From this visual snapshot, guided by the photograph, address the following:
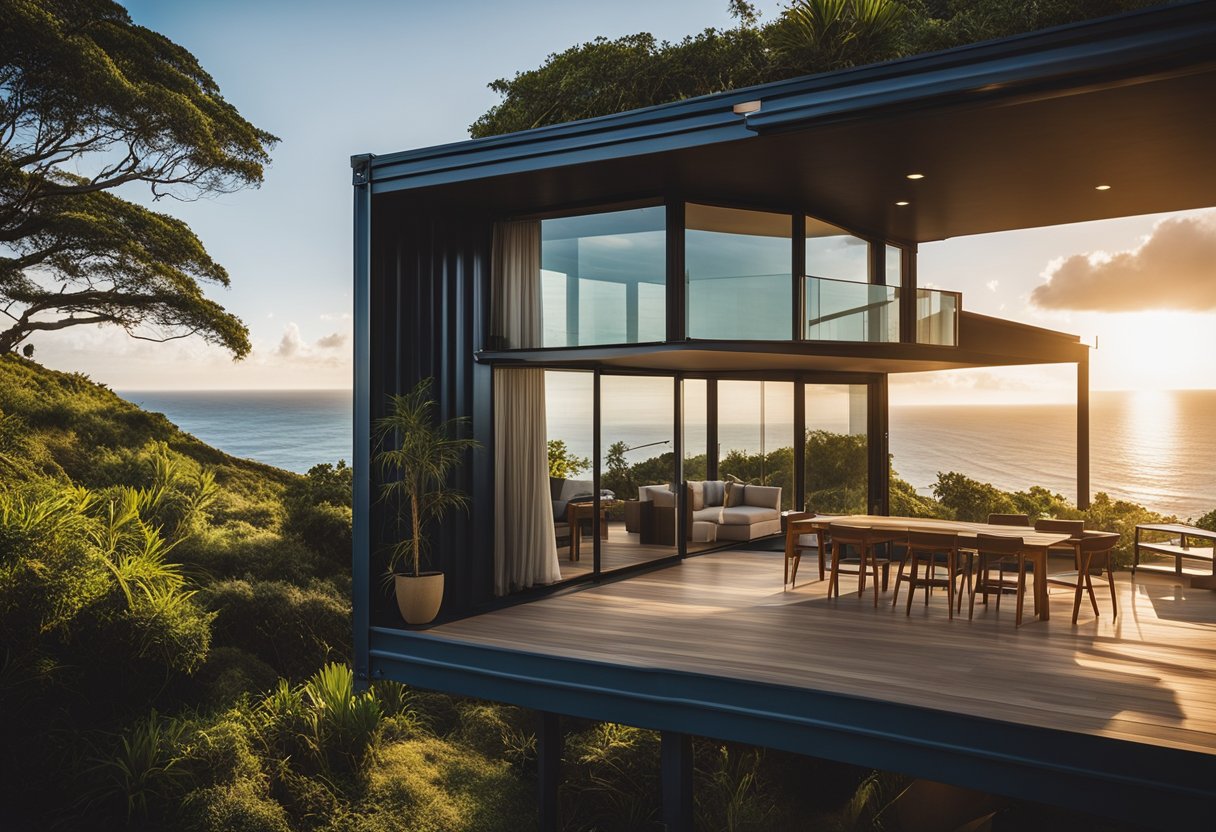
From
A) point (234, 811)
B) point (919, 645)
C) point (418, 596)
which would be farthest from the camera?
point (234, 811)

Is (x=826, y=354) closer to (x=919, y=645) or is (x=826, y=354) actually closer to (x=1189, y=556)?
(x=919, y=645)

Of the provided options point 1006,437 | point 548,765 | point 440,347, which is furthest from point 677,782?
point 1006,437

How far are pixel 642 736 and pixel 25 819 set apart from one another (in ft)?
20.5

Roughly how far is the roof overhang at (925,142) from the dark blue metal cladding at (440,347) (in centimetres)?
34

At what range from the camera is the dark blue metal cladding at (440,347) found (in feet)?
24.9

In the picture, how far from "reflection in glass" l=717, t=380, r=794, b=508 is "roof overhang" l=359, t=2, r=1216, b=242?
2.56m

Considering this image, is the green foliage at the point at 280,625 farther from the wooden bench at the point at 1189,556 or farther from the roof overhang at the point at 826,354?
the wooden bench at the point at 1189,556

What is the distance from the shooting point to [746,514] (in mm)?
11656

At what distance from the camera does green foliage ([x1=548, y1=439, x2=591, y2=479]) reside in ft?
30.9

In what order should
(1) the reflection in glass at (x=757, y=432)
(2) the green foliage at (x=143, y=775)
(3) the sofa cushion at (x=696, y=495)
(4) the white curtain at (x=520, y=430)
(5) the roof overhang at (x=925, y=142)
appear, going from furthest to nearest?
(1) the reflection in glass at (x=757, y=432)
(3) the sofa cushion at (x=696, y=495)
(4) the white curtain at (x=520, y=430)
(2) the green foliage at (x=143, y=775)
(5) the roof overhang at (x=925, y=142)

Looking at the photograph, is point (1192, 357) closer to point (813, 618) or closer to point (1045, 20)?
point (1045, 20)

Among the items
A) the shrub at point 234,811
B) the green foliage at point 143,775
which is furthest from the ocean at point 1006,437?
the shrub at point 234,811

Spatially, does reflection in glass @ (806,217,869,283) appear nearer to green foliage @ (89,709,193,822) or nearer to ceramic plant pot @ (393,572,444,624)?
ceramic plant pot @ (393,572,444,624)

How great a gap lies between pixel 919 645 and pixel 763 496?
208 inches
